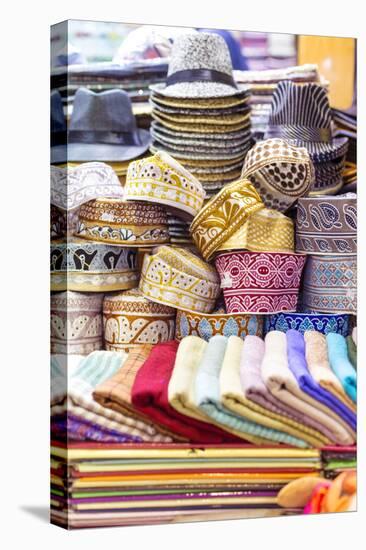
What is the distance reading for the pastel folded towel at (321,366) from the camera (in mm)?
4480

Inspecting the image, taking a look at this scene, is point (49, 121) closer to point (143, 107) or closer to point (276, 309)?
point (143, 107)

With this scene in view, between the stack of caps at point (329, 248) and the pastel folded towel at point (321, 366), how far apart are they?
12 centimetres

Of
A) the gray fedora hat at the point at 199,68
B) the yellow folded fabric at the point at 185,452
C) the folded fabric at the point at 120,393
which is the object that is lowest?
the yellow folded fabric at the point at 185,452

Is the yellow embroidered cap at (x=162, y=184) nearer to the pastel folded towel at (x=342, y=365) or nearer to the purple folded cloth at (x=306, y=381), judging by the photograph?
the purple folded cloth at (x=306, y=381)

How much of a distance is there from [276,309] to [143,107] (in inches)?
36.5

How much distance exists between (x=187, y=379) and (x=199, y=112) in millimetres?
1043

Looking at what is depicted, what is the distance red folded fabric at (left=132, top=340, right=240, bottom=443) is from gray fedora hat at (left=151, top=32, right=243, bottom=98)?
3.37 feet

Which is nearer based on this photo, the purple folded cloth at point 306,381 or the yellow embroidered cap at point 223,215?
the purple folded cloth at point 306,381

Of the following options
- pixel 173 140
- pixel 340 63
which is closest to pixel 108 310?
pixel 173 140

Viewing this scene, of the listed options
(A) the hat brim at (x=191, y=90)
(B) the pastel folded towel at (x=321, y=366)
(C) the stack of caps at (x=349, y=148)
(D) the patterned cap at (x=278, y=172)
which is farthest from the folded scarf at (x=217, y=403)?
(A) the hat brim at (x=191, y=90)

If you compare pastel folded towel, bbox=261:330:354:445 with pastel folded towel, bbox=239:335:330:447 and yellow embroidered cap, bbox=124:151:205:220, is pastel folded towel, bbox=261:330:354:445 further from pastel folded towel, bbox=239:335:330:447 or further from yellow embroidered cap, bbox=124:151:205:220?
yellow embroidered cap, bbox=124:151:205:220

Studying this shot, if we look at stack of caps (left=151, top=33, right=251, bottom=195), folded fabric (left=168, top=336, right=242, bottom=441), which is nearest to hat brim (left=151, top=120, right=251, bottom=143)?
stack of caps (left=151, top=33, right=251, bottom=195)

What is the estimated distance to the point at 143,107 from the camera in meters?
4.69

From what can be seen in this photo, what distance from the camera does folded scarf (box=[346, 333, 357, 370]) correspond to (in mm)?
4663
